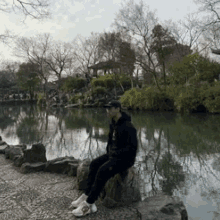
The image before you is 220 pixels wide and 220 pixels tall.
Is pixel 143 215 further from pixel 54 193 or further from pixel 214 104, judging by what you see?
pixel 214 104

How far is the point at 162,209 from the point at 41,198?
Answer: 178cm

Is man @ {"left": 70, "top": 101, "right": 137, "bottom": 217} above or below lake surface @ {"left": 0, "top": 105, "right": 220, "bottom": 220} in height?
above

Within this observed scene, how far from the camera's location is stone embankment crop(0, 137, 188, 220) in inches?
100.0

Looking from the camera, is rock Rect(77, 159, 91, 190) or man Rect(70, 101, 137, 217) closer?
man Rect(70, 101, 137, 217)

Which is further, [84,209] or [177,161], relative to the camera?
[177,161]

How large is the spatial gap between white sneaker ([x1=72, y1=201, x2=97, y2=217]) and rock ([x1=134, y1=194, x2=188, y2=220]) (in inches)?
23.9

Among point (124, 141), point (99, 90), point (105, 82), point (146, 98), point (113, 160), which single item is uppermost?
point (105, 82)

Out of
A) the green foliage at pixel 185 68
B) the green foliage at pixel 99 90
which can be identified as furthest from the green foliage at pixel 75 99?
the green foliage at pixel 185 68

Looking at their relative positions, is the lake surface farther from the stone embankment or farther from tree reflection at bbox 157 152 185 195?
the stone embankment

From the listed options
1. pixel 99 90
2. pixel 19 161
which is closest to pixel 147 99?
pixel 99 90

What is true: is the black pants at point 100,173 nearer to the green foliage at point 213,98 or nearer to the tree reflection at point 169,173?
the tree reflection at point 169,173

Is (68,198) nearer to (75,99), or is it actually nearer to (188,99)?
A: (188,99)

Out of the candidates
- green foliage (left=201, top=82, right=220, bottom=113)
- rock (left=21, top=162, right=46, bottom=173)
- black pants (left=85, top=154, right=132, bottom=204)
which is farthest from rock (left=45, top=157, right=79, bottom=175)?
green foliage (left=201, top=82, right=220, bottom=113)

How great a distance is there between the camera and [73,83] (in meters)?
38.4
